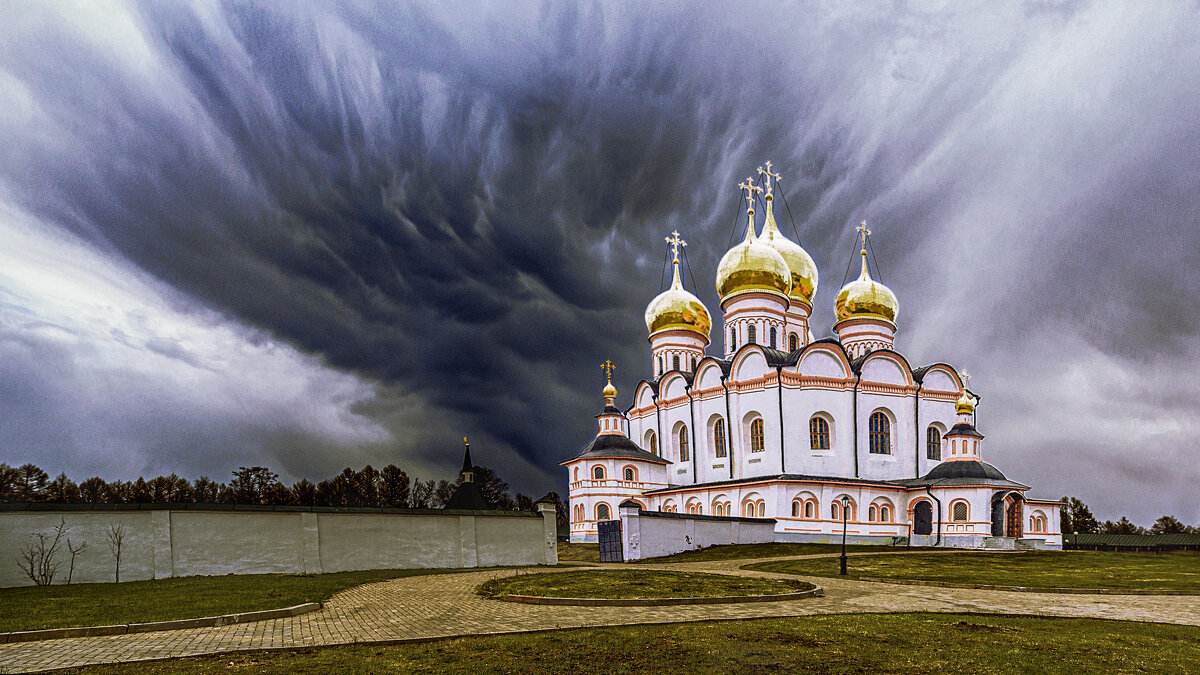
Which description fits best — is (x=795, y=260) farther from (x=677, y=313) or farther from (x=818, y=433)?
(x=818, y=433)

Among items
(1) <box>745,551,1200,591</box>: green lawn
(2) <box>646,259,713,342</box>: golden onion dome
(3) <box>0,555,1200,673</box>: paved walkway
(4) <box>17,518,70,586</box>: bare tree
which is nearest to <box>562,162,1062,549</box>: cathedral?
(2) <box>646,259,713,342</box>: golden onion dome

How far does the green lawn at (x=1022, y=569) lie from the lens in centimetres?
1923

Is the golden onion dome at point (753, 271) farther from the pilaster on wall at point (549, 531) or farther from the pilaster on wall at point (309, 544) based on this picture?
the pilaster on wall at point (309, 544)

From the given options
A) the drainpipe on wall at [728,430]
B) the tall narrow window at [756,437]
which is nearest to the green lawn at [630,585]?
the tall narrow window at [756,437]

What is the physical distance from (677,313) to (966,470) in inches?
815

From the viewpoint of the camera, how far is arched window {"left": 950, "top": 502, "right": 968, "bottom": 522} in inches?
1464

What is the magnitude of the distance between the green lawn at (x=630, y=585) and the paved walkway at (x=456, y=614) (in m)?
0.77

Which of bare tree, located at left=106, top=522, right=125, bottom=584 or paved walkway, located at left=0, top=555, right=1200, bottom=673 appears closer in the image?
paved walkway, located at left=0, top=555, right=1200, bottom=673

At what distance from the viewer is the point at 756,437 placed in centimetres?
4156

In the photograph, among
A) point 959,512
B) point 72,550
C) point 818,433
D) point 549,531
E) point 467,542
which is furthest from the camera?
point 818,433

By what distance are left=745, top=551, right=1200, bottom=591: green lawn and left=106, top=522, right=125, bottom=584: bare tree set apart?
17.6 meters

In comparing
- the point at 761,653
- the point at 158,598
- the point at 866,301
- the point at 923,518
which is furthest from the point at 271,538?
the point at 866,301

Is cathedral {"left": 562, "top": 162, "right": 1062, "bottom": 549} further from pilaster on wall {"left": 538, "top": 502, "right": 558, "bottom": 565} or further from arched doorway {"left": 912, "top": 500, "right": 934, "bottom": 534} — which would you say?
pilaster on wall {"left": 538, "top": 502, "right": 558, "bottom": 565}

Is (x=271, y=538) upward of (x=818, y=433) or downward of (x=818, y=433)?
downward
